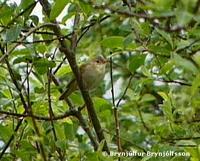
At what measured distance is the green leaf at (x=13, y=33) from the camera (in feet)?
4.80

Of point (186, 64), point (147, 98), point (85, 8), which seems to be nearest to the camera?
point (186, 64)

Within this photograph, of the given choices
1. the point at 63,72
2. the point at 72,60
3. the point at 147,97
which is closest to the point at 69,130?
the point at 63,72

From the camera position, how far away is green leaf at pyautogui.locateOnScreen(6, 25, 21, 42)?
1.46 metres

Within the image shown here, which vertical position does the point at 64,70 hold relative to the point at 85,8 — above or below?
below

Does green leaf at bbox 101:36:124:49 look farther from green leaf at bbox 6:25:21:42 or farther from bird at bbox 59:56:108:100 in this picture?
bird at bbox 59:56:108:100

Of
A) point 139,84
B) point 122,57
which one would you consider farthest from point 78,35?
point 122,57

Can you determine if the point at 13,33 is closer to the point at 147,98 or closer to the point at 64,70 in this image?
the point at 64,70

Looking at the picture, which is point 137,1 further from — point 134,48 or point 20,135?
point 20,135

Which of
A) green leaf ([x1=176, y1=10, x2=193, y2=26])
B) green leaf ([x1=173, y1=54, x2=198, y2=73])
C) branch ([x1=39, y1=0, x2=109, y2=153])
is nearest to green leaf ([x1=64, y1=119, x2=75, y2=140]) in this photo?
branch ([x1=39, y1=0, x2=109, y2=153])

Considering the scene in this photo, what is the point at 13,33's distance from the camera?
148 cm

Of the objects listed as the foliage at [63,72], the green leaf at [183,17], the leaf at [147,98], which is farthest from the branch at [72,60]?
the leaf at [147,98]

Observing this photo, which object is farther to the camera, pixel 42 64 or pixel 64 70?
pixel 64 70

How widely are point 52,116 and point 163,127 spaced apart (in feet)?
1.10

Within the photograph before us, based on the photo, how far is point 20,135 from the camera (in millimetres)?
1812
